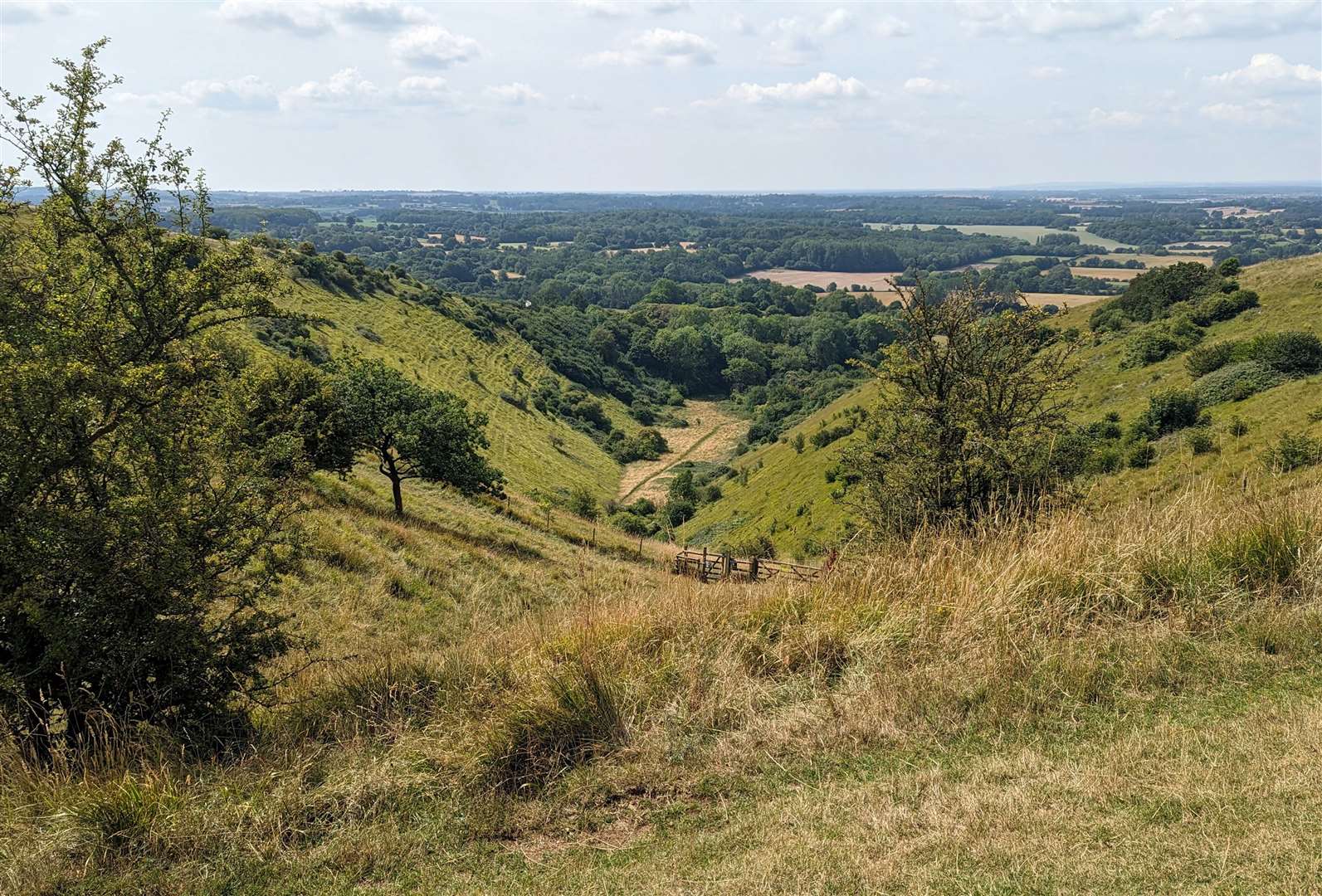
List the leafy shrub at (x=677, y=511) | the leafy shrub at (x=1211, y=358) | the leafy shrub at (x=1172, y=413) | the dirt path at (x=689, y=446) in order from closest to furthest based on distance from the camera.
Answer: the leafy shrub at (x=1172, y=413) < the leafy shrub at (x=1211, y=358) < the leafy shrub at (x=677, y=511) < the dirt path at (x=689, y=446)

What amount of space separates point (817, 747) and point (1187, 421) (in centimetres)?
3446

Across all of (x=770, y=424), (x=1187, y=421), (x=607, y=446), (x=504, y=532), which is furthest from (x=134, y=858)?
(x=770, y=424)

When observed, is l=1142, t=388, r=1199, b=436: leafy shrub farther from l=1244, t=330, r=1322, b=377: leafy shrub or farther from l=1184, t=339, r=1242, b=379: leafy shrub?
l=1184, t=339, r=1242, b=379: leafy shrub

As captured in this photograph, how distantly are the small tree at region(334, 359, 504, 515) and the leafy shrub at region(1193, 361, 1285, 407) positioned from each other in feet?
104

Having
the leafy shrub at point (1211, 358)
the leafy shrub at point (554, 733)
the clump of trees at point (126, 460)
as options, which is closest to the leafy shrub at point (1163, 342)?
the leafy shrub at point (1211, 358)

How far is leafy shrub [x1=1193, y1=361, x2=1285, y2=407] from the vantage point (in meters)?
31.6

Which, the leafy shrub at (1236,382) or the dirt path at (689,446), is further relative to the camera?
the dirt path at (689,446)

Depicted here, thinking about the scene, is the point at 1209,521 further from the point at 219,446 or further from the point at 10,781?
the point at 10,781

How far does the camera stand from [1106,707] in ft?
16.8

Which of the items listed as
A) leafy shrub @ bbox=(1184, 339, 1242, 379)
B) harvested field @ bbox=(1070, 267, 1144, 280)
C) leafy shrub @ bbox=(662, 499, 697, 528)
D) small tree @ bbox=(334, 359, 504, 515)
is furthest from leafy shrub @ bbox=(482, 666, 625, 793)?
harvested field @ bbox=(1070, 267, 1144, 280)

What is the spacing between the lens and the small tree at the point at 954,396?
1491cm

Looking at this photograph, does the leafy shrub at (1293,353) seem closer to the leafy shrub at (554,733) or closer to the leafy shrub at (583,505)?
the leafy shrub at (554,733)

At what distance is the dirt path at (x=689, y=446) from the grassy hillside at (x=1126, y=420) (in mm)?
12152

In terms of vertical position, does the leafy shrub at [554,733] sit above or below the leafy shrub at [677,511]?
above
